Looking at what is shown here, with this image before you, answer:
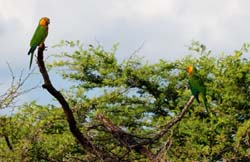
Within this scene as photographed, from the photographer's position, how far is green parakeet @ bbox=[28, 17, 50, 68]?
23.3 ft

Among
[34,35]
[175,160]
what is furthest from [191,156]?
[34,35]

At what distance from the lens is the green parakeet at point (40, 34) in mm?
7114

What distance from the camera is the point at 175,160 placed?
15336mm

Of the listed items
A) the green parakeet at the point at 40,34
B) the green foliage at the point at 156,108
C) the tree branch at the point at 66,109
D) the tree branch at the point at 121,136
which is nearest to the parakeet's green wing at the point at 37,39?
the green parakeet at the point at 40,34

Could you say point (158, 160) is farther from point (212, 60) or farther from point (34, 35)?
point (212, 60)

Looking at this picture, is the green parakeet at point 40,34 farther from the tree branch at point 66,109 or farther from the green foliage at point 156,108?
the green foliage at point 156,108

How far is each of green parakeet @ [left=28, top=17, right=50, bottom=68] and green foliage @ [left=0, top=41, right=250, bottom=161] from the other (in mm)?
6965

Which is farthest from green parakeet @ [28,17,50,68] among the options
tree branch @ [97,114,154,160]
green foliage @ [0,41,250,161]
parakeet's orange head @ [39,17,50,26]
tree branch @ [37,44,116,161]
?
green foliage @ [0,41,250,161]

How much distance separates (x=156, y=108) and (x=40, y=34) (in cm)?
1179

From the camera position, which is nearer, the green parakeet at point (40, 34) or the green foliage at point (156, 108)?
the green parakeet at point (40, 34)

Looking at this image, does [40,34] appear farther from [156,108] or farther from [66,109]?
[156,108]

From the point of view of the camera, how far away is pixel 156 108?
18.8 meters

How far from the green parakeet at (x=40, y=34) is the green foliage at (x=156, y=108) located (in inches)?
274

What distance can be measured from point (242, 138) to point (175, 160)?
1.59 metres
